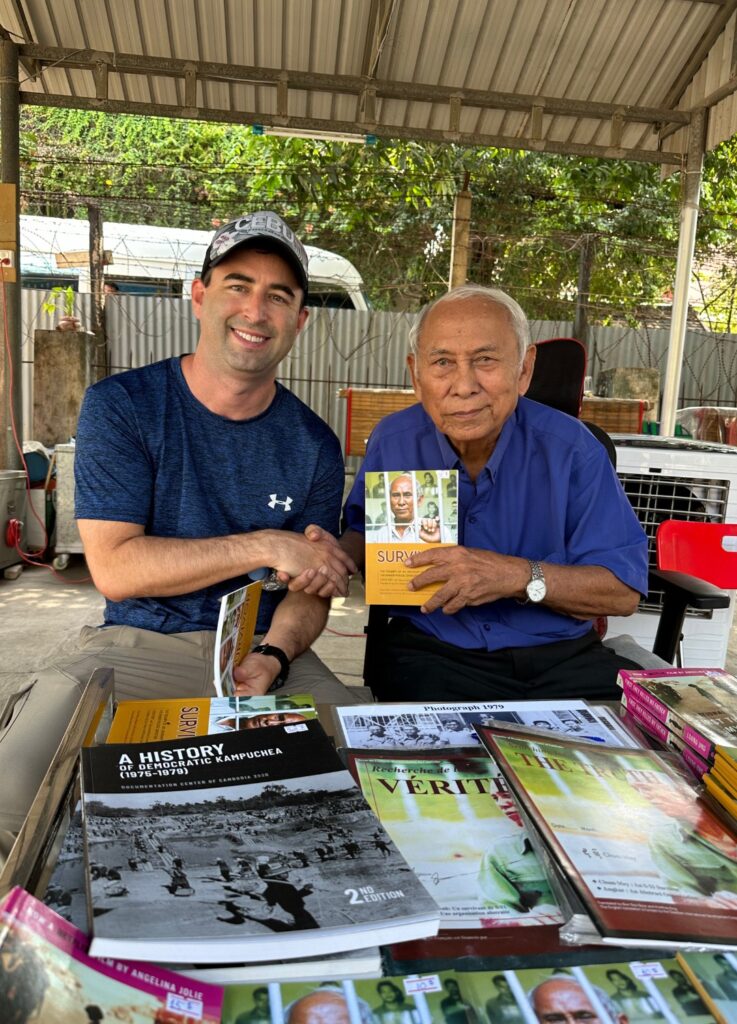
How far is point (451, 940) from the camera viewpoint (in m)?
0.85

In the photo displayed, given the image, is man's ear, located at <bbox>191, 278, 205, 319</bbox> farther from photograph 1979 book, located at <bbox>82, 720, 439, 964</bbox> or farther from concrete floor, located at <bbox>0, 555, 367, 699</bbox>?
concrete floor, located at <bbox>0, 555, 367, 699</bbox>

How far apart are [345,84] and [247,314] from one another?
3.58m

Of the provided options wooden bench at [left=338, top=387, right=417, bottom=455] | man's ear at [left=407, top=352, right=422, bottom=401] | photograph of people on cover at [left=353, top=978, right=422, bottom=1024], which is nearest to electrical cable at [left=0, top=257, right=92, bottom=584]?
wooden bench at [left=338, top=387, right=417, bottom=455]

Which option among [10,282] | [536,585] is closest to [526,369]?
[536,585]

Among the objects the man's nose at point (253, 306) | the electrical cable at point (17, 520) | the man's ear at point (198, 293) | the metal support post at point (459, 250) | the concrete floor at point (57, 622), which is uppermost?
the metal support post at point (459, 250)

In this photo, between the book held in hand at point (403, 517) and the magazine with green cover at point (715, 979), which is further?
the book held in hand at point (403, 517)

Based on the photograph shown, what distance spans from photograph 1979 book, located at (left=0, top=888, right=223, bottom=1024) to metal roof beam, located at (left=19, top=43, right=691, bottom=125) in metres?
5.16

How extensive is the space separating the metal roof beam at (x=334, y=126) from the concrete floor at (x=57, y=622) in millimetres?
3040

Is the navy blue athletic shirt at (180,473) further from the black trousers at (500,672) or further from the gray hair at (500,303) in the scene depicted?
the gray hair at (500,303)

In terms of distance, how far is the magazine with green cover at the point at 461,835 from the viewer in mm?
903

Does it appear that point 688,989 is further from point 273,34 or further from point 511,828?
point 273,34

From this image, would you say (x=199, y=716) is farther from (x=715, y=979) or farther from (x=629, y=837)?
(x=715, y=979)

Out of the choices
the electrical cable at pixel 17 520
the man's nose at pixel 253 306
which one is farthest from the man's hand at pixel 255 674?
the electrical cable at pixel 17 520

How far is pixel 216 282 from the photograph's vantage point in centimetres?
214
